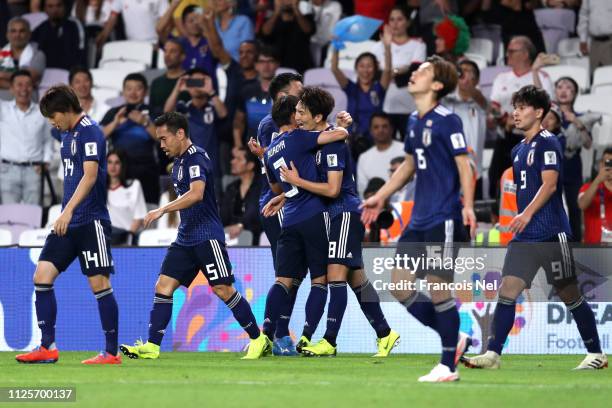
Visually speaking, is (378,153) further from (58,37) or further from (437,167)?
(437,167)

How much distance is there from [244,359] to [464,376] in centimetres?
257

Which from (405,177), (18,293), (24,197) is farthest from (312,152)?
(24,197)

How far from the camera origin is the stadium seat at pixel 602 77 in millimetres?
16875

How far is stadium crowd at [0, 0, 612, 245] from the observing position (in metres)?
15.2

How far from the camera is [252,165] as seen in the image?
15109 millimetres

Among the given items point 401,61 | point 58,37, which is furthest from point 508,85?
point 58,37

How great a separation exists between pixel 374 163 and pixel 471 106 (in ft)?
4.68

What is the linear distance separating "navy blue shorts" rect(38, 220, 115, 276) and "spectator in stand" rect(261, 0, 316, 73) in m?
8.37

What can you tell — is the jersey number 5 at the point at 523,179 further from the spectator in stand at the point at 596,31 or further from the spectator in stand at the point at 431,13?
the spectator in stand at the point at 596,31

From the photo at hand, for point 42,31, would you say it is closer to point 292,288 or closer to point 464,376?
point 292,288

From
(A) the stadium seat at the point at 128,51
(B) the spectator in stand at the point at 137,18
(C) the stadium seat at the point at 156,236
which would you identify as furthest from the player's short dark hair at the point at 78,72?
(C) the stadium seat at the point at 156,236

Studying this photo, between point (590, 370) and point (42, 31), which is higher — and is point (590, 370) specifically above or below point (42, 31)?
below

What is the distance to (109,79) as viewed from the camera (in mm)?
18422

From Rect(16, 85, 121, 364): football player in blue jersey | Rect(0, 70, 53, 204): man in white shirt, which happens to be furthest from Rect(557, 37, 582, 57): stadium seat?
Rect(16, 85, 121, 364): football player in blue jersey
